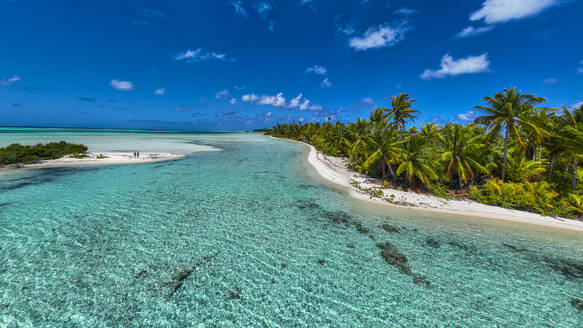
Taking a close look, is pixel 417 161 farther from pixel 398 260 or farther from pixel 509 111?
pixel 398 260

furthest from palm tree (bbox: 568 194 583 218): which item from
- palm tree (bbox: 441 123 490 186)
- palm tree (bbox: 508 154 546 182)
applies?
palm tree (bbox: 441 123 490 186)

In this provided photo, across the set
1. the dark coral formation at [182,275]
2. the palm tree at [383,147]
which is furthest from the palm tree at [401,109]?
the dark coral formation at [182,275]

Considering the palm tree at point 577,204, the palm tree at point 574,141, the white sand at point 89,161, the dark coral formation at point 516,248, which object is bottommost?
the dark coral formation at point 516,248

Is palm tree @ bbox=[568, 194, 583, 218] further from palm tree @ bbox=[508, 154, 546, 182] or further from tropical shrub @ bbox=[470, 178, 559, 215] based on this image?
palm tree @ bbox=[508, 154, 546, 182]

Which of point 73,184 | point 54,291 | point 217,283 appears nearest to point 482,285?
point 217,283

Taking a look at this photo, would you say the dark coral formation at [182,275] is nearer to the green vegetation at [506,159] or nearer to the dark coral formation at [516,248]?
the dark coral formation at [516,248]

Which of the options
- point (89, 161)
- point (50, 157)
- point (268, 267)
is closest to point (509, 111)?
point (268, 267)
